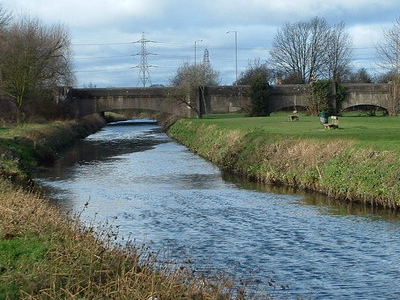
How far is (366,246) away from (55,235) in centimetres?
776

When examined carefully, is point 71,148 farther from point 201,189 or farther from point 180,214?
point 180,214

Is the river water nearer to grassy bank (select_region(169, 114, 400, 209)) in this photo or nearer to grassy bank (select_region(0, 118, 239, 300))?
grassy bank (select_region(169, 114, 400, 209))

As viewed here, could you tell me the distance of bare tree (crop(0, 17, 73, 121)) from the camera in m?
57.7

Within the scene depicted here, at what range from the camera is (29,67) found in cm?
5853

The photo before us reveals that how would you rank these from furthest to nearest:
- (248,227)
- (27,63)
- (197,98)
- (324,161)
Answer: (197,98)
(27,63)
(324,161)
(248,227)

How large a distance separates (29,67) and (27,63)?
50 centimetres

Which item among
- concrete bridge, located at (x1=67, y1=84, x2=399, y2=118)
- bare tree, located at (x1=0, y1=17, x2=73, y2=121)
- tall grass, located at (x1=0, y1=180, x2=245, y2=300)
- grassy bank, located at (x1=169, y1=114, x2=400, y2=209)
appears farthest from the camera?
concrete bridge, located at (x1=67, y1=84, x2=399, y2=118)

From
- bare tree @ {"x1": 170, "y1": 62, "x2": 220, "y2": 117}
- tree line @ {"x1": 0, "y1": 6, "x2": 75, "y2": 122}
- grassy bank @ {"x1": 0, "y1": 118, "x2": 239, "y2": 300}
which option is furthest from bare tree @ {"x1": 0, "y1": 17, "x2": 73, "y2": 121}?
grassy bank @ {"x1": 0, "y1": 118, "x2": 239, "y2": 300}

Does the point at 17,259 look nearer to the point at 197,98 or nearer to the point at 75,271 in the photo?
the point at 75,271

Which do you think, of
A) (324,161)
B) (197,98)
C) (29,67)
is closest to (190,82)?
(197,98)

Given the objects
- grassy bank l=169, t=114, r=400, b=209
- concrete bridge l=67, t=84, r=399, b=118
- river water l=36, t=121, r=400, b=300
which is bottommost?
river water l=36, t=121, r=400, b=300

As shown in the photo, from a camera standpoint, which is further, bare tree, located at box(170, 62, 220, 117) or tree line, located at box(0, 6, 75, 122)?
bare tree, located at box(170, 62, 220, 117)

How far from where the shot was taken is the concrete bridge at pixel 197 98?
259 feet

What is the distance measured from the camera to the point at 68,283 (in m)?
9.90
